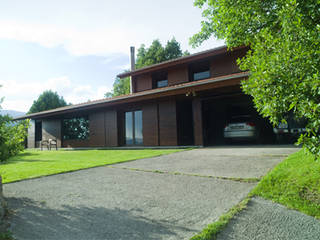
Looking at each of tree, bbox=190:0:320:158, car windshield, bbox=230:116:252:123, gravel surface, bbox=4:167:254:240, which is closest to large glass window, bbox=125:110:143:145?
car windshield, bbox=230:116:252:123

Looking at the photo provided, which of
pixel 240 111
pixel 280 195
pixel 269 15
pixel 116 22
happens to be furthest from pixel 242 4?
pixel 240 111

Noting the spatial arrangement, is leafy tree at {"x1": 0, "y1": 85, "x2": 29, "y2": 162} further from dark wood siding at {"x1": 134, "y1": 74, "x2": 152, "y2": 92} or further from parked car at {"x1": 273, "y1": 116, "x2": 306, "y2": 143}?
dark wood siding at {"x1": 134, "y1": 74, "x2": 152, "y2": 92}

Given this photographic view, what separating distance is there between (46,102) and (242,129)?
111 feet

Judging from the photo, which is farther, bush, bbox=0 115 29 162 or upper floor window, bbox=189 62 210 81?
upper floor window, bbox=189 62 210 81

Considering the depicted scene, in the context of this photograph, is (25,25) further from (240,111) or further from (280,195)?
(240,111)

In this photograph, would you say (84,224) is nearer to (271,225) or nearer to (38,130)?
(271,225)

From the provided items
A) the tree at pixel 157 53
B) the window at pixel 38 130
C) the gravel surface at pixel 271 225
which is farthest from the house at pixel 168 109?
the tree at pixel 157 53

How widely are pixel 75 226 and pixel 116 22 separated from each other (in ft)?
27.0

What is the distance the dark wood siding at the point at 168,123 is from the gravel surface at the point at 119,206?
23.6ft

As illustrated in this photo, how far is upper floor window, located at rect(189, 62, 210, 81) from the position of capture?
1420 cm

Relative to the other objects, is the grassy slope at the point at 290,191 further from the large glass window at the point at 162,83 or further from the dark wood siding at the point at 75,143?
the dark wood siding at the point at 75,143

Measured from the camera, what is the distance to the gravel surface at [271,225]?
1.79m

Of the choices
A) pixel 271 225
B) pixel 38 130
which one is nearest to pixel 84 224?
pixel 271 225

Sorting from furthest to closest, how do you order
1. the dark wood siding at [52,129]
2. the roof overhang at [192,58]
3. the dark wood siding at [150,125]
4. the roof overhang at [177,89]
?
1. the dark wood siding at [52,129]
2. the roof overhang at [192,58]
3. the dark wood siding at [150,125]
4. the roof overhang at [177,89]
